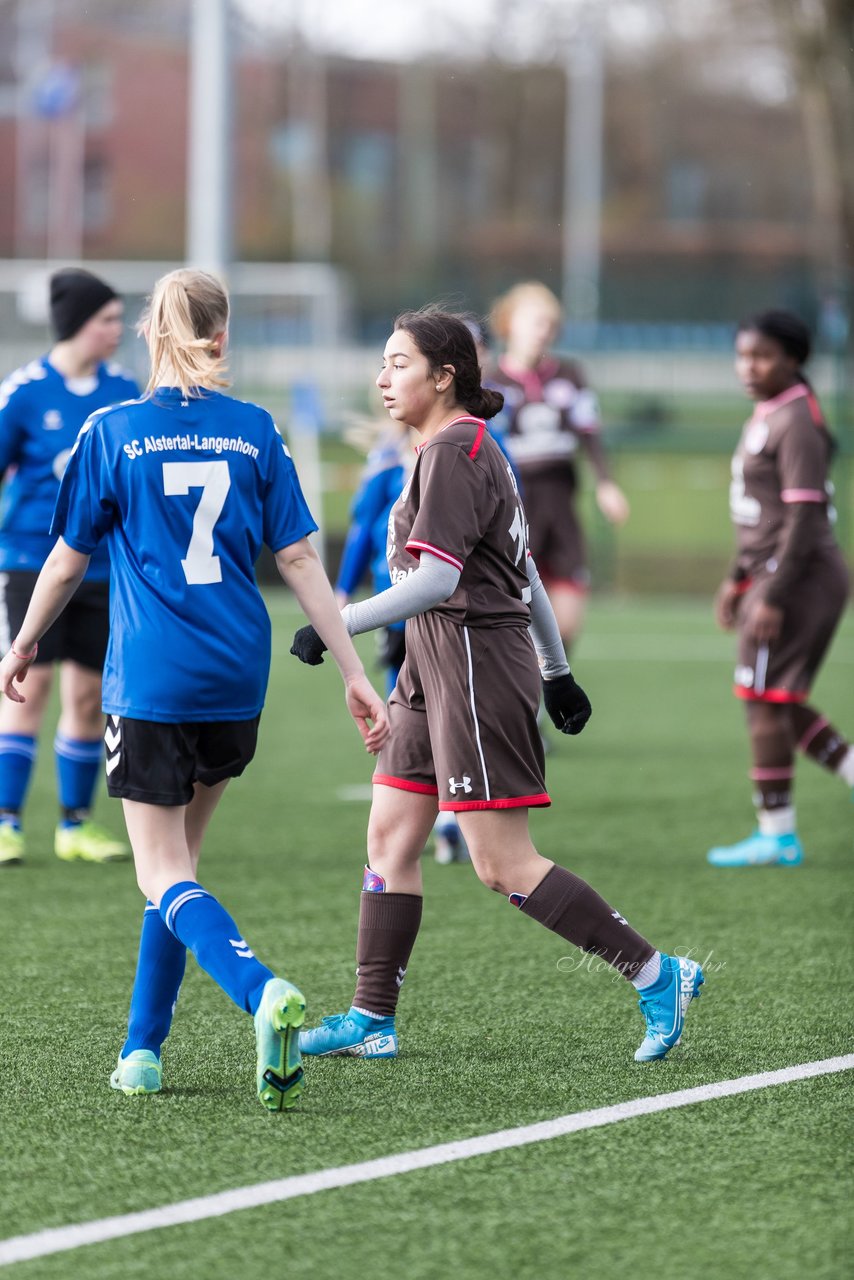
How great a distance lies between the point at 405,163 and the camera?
61.0 meters

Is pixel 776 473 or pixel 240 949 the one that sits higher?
pixel 776 473

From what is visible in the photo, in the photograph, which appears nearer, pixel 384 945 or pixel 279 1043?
pixel 279 1043

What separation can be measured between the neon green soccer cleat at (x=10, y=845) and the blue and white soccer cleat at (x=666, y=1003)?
336cm

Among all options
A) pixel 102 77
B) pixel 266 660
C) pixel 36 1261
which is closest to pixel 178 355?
pixel 266 660

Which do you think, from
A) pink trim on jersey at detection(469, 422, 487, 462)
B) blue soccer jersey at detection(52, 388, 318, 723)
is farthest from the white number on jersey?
pink trim on jersey at detection(469, 422, 487, 462)

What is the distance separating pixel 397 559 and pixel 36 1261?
6.00ft

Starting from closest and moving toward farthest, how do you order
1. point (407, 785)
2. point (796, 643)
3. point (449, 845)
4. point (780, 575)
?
point (407, 785)
point (780, 575)
point (796, 643)
point (449, 845)

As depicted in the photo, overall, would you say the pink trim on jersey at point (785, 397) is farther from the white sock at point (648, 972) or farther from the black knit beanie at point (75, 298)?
the white sock at point (648, 972)

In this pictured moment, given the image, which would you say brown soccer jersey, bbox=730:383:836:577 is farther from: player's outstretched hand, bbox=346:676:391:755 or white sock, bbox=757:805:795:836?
player's outstretched hand, bbox=346:676:391:755

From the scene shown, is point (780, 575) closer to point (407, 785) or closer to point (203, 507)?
point (407, 785)

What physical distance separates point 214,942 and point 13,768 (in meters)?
3.41

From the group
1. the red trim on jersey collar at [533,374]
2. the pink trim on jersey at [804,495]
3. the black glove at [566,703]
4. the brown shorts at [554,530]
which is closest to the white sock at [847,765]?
the pink trim on jersey at [804,495]

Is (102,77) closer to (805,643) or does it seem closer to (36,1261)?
(805,643)

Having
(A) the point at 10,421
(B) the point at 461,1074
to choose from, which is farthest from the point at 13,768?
(B) the point at 461,1074
